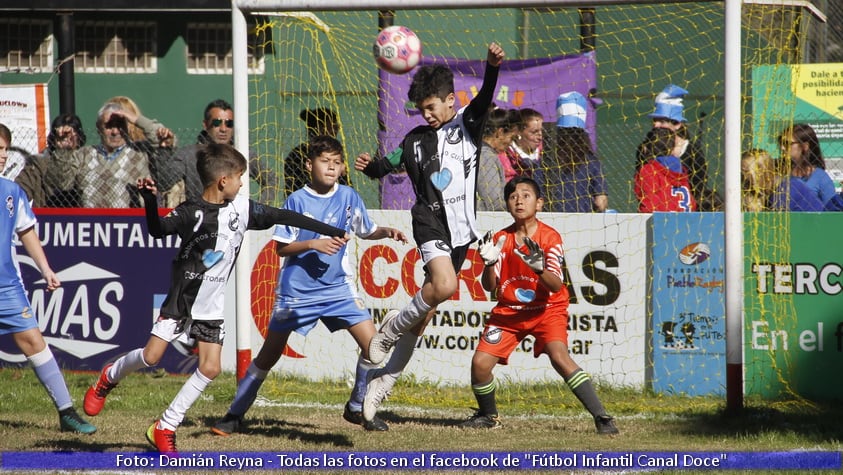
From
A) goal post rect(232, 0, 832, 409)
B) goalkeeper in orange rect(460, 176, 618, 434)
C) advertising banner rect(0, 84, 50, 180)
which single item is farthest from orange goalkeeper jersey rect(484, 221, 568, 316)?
advertising banner rect(0, 84, 50, 180)

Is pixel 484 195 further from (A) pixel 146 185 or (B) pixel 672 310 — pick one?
(A) pixel 146 185

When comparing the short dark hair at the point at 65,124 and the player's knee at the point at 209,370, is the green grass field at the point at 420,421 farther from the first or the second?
the short dark hair at the point at 65,124

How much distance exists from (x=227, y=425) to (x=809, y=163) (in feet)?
16.9

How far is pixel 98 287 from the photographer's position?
971cm

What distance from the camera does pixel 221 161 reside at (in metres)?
6.03

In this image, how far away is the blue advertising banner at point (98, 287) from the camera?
962 cm

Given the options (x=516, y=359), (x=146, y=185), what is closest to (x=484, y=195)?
(x=516, y=359)

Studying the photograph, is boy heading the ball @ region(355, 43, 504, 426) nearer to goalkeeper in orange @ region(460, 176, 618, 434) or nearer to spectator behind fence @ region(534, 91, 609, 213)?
goalkeeper in orange @ region(460, 176, 618, 434)

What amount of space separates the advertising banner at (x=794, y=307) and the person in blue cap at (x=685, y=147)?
76cm

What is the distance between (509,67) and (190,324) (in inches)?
227

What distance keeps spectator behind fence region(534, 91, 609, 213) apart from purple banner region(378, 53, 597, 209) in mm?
983

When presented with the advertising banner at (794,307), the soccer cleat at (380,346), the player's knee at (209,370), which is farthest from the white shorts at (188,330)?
the advertising banner at (794,307)

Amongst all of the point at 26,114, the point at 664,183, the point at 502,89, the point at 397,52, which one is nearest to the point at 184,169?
the point at 26,114

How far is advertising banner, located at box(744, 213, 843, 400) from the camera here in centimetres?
801
